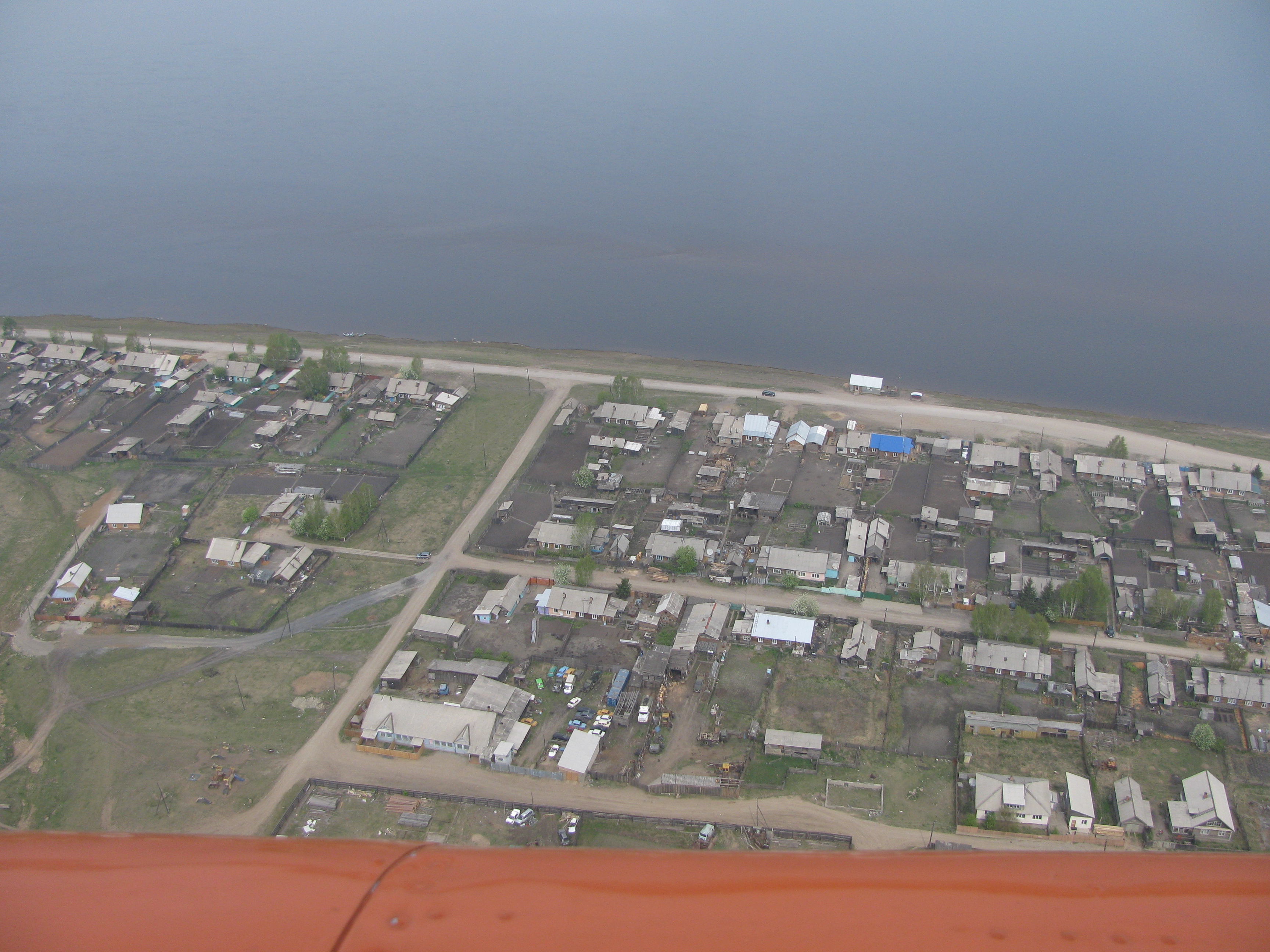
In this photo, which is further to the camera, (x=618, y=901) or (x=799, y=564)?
(x=799, y=564)

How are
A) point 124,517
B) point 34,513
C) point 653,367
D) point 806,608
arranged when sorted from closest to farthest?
point 806,608
point 124,517
point 34,513
point 653,367

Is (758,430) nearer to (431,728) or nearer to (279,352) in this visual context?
(431,728)

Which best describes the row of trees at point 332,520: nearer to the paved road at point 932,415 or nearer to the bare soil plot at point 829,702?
the paved road at point 932,415

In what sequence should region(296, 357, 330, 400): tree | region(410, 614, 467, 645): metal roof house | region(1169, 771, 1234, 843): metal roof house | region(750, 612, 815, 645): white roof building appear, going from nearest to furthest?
region(1169, 771, 1234, 843): metal roof house → region(750, 612, 815, 645): white roof building → region(410, 614, 467, 645): metal roof house → region(296, 357, 330, 400): tree

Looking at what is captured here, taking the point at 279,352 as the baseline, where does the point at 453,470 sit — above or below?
below

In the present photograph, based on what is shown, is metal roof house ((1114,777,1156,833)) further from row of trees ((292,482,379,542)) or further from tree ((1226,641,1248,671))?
row of trees ((292,482,379,542))

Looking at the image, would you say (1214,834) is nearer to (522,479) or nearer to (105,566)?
(522,479)

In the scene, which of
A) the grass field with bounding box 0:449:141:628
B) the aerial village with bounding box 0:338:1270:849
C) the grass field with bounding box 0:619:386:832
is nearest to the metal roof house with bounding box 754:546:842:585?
the aerial village with bounding box 0:338:1270:849

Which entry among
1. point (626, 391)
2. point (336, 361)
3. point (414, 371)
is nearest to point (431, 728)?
point (626, 391)
